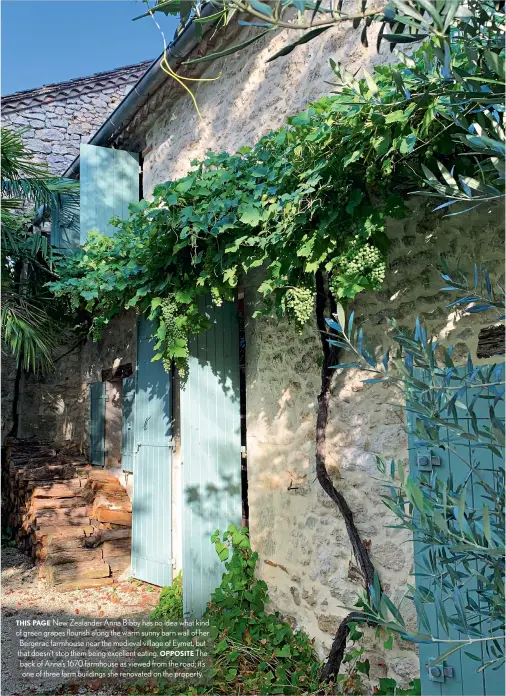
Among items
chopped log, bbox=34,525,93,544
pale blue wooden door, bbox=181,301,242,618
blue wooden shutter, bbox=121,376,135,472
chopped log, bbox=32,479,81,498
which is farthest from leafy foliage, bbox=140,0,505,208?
chopped log, bbox=32,479,81,498

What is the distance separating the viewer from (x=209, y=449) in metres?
4.81

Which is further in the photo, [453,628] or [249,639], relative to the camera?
[249,639]

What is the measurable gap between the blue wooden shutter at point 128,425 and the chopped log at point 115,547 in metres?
0.78

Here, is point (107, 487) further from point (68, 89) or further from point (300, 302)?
point (68, 89)

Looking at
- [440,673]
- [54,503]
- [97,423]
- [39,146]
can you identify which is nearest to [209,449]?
[440,673]

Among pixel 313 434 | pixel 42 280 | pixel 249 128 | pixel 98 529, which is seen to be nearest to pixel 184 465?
pixel 313 434

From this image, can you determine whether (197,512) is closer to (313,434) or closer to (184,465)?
(184,465)

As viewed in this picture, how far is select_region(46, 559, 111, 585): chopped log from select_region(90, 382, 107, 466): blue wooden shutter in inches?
65.4

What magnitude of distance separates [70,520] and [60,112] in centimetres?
748

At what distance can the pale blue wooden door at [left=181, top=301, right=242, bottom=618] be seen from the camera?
463 centimetres

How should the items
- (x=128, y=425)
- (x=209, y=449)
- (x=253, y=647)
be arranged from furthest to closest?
(x=128, y=425)
(x=209, y=449)
(x=253, y=647)

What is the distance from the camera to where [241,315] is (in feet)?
16.9

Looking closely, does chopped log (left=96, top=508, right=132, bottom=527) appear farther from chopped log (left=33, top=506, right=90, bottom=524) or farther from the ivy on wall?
the ivy on wall

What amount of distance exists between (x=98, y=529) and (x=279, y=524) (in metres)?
2.83
